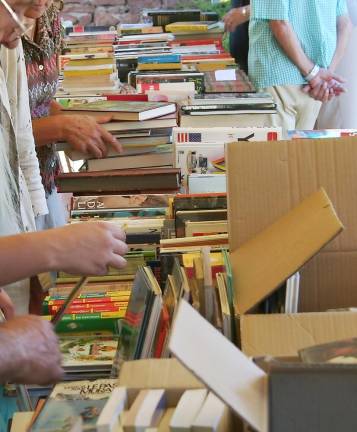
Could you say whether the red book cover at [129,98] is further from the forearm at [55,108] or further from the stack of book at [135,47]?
the stack of book at [135,47]

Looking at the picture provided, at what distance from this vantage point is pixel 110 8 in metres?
6.73

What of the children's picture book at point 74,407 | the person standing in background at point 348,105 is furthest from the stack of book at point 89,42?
the children's picture book at point 74,407

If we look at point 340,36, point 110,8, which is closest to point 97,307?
point 340,36

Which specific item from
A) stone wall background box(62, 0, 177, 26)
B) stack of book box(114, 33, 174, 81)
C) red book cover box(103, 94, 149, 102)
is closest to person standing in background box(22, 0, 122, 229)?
red book cover box(103, 94, 149, 102)

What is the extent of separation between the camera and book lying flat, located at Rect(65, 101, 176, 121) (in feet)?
8.72

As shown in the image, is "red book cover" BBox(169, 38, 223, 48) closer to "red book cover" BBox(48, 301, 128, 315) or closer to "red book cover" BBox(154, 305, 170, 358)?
"red book cover" BBox(48, 301, 128, 315)

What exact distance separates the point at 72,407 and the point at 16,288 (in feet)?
2.05

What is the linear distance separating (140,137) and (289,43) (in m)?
1.37

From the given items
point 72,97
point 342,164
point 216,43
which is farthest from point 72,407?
point 216,43

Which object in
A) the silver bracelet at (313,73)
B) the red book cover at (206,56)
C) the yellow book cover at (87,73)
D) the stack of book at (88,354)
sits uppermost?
the yellow book cover at (87,73)

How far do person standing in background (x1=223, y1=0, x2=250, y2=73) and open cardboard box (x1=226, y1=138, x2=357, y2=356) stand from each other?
10.4ft

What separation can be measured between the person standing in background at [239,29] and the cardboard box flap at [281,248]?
3.25m

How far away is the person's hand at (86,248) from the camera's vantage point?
4.34 feet

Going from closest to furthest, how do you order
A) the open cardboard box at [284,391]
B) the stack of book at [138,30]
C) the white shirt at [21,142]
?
1. the open cardboard box at [284,391]
2. the white shirt at [21,142]
3. the stack of book at [138,30]
